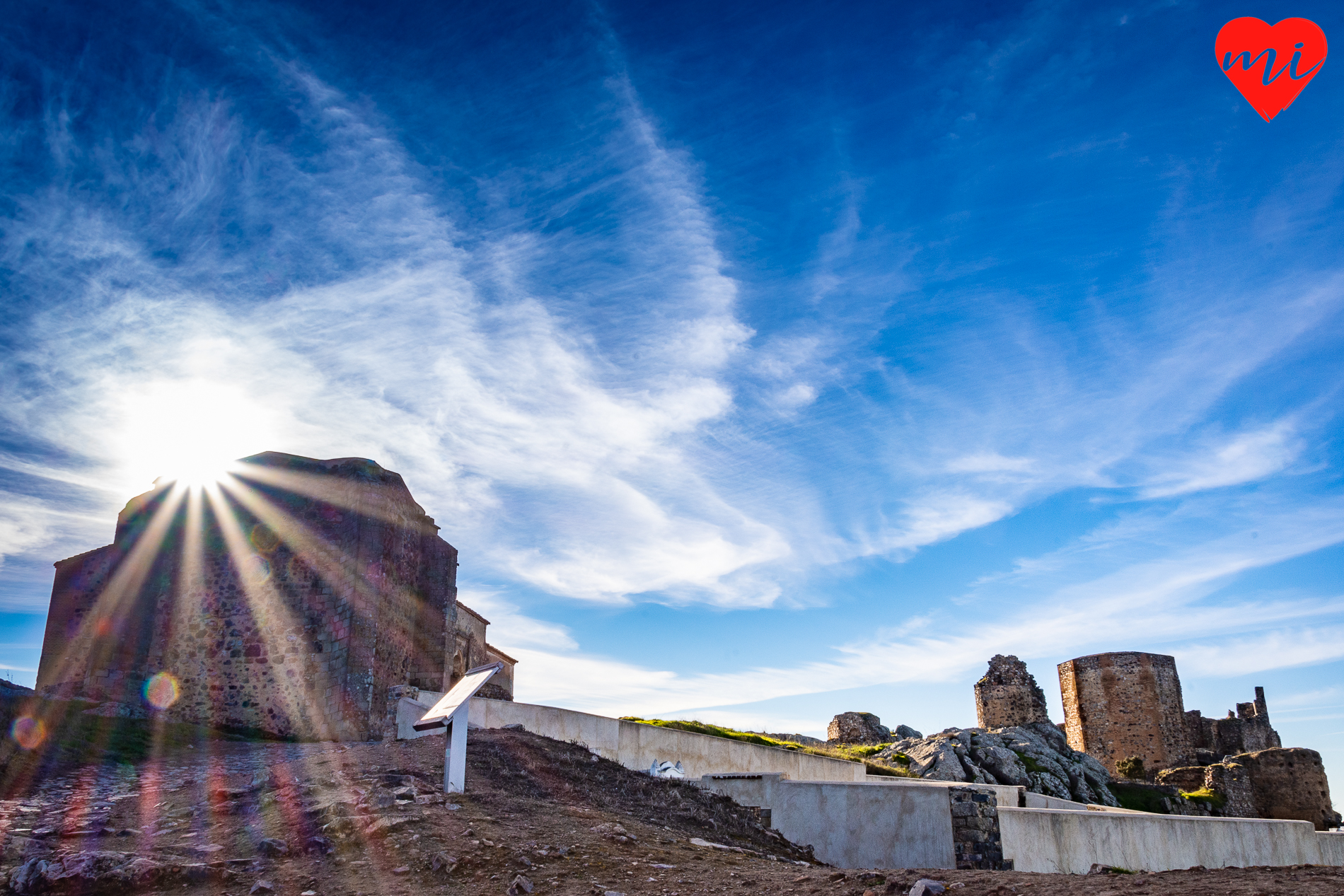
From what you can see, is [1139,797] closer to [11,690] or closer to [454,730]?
[454,730]

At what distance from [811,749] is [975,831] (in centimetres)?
1334

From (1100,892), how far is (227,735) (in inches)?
548

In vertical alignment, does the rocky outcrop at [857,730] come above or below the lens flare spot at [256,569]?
below

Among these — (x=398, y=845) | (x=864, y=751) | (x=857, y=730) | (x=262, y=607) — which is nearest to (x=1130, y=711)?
(x=857, y=730)

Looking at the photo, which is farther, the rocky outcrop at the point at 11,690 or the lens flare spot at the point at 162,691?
the lens flare spot at the point at 162,691

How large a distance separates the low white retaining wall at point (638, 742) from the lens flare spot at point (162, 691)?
5316 millimetres

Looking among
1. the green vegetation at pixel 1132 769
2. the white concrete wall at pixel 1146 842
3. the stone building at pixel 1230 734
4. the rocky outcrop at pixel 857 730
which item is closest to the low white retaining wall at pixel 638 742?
the white concrete wall at pixel 1146 842

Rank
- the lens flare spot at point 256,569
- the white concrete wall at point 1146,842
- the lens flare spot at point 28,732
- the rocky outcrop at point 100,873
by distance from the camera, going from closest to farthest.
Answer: the rocky outcrop at point 100,873, the lens flare spot at point 28,732, the white concrete wall at point 1146,842, the lens flare spot at point 256,569

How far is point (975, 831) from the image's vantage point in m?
9.63

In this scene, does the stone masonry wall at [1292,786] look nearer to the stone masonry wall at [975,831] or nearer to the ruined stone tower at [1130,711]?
the ruined stone tower at [1130,711]

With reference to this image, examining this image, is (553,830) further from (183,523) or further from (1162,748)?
(1162,748)

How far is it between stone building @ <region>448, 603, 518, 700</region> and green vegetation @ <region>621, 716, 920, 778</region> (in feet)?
17.7

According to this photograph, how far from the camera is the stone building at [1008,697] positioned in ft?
110

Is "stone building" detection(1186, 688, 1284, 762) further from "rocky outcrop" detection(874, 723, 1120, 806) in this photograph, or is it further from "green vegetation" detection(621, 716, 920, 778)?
"green vegetation" detection(621, 716, 920, 778)
